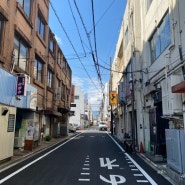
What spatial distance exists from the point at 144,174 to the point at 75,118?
62300 millimetres

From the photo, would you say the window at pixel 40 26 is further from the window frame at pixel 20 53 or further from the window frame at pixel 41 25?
the window frame at pixel 20 53

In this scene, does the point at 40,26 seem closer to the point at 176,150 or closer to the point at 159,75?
the point at 159,75

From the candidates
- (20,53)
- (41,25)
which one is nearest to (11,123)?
(20,53)

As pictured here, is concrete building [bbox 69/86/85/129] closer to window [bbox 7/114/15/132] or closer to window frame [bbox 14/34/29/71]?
window frame [bbox 14/34/29/71]

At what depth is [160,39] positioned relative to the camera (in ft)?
46.3

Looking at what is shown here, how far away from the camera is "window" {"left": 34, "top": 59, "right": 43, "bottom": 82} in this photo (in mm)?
20688

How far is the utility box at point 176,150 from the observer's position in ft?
25.3

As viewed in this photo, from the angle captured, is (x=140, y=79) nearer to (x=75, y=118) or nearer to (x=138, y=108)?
(x=138, y=108)

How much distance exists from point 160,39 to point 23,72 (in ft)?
30.9

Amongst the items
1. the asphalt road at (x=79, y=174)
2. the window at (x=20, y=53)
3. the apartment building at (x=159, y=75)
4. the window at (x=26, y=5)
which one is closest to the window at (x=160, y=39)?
the apartment building at (x=159, y=75)

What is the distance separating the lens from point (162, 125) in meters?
14.3

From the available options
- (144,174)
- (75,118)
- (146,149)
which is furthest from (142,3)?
(75,118)

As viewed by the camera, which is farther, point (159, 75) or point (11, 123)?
point (159, 75)

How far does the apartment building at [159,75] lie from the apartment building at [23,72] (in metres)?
7.38
